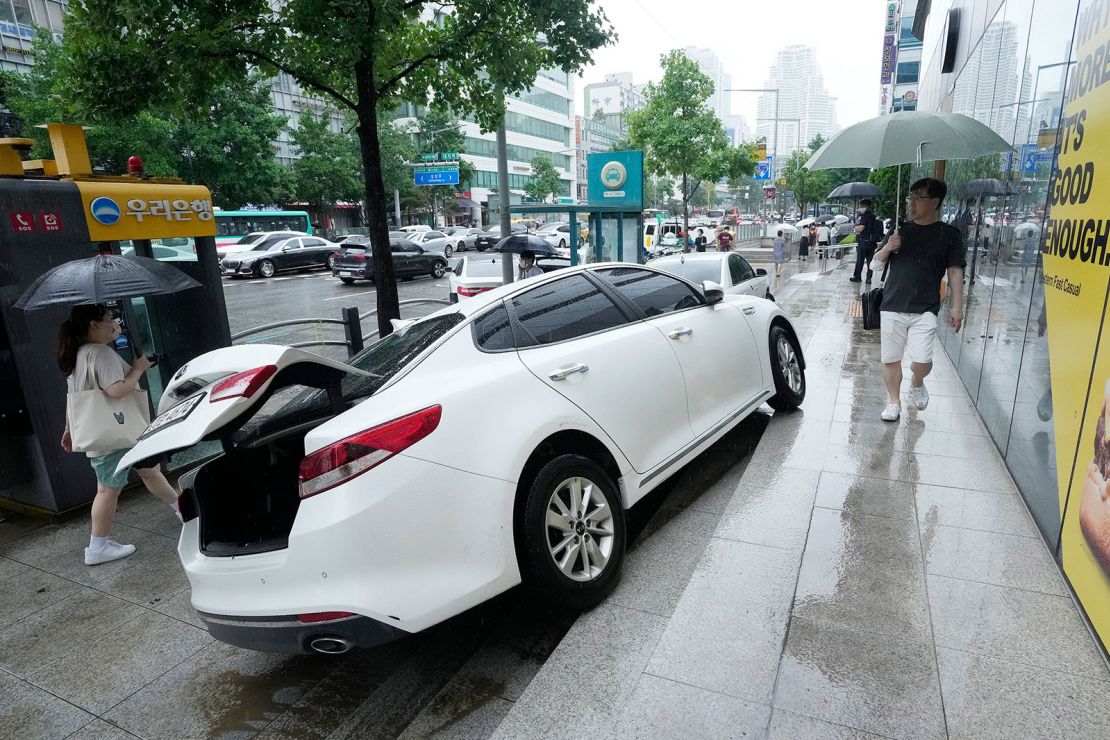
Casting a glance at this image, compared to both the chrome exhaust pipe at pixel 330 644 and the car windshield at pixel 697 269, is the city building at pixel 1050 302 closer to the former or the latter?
the chrome exhaust pipe at pixel 330 644

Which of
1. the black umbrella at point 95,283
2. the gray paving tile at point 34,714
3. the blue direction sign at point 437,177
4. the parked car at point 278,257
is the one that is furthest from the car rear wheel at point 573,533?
the blue direction sign at point 437,177

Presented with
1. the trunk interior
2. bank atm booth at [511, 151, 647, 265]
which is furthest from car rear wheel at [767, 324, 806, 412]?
bank atm booth at [511, 151, 647, 265]

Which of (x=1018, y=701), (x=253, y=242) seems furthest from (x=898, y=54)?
(x=1018, y=701)

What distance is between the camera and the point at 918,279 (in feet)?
16.4

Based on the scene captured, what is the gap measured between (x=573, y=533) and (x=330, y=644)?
1107 millimetres

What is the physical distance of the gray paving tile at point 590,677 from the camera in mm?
2299

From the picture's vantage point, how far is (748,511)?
12.5 feet

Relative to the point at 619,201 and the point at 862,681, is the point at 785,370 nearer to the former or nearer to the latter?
the point at 862,681

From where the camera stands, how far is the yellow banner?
5.02m

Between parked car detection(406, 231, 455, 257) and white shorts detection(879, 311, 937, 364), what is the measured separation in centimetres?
2876

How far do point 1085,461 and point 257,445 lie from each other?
363cm

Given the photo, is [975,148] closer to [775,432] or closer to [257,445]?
[775,432]

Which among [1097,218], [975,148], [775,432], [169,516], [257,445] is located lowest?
[169,516]

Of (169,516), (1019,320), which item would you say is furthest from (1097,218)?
(169,516)
